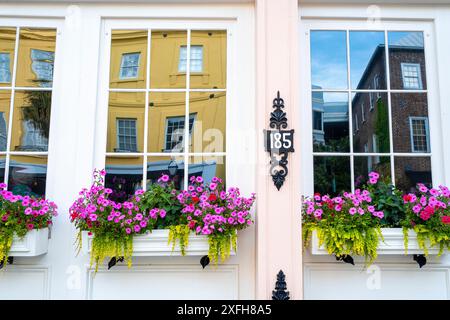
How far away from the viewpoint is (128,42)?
263 cm

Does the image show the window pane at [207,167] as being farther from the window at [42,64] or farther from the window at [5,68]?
the window at [5,68]

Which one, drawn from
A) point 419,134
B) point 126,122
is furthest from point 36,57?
point 419,134

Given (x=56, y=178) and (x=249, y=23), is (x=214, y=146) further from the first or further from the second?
(x=56, y=178)

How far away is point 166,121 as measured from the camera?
8.50ft

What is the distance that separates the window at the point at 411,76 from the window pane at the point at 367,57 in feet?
0.47

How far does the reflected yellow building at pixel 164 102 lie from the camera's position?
254cm

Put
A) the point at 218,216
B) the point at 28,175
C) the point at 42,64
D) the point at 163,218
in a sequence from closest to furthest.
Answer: the point at 218,216 → the point at 163,218 → the point at 28,175 → the point at 42,64

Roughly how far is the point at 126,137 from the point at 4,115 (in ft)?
2.80

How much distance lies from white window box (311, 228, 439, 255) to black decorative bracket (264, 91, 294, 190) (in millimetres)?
412

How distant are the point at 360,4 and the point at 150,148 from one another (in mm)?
1755

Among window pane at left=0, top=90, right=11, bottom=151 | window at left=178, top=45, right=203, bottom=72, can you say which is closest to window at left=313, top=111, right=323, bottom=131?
window at left=178, top=45, right=203, bottom=72

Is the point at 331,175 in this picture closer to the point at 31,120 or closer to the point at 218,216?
the point at 218,216
